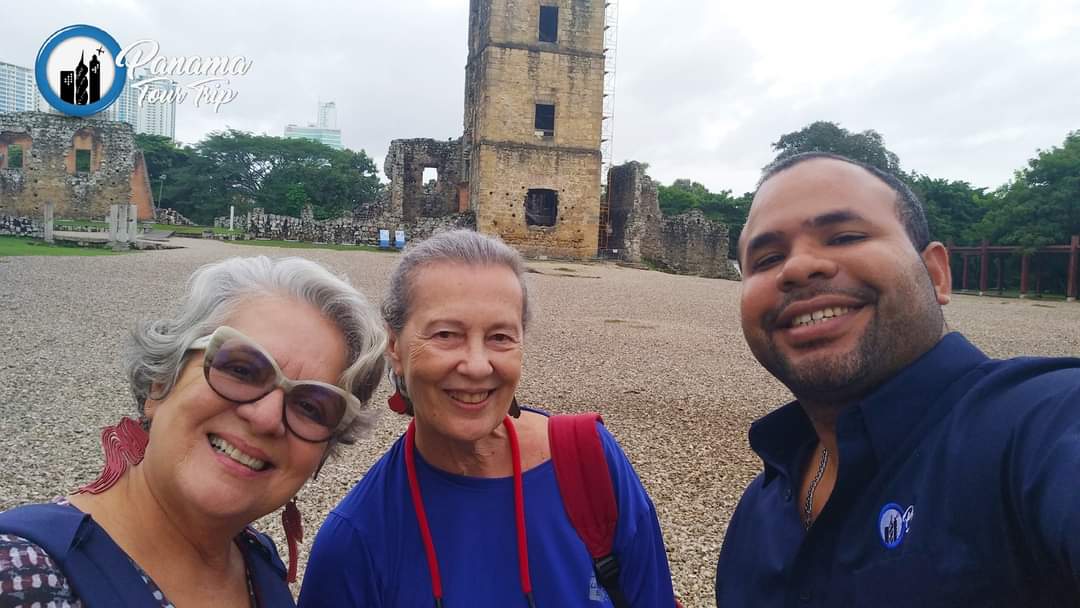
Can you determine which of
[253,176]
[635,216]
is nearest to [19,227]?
[635,216]

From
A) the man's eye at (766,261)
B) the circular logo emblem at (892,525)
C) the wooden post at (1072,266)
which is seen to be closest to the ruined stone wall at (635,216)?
the wooden post at (1072,266)

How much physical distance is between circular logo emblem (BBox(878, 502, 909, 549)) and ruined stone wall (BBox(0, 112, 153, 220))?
35.4 metres

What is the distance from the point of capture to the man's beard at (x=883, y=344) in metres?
1.48

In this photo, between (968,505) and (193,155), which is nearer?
(968,505)

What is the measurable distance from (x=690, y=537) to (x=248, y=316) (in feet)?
10.4

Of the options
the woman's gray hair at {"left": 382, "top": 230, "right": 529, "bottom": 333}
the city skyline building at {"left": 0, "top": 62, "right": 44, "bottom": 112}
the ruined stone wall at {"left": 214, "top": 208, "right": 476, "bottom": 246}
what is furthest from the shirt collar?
the city skyline building at {"left": 0, "top": 62, "right": 44, "bottom": 112}

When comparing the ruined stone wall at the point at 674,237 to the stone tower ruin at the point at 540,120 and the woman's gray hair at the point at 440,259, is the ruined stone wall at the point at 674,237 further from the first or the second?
the woman's gray hair at the point at 440,259

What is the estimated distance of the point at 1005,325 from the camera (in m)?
13.5

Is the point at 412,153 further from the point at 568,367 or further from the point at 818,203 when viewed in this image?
the point at 818,203

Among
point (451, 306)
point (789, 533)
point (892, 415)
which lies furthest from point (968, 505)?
point (451, 306)

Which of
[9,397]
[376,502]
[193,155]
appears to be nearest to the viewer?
[376,502]

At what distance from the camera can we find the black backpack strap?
1102mm

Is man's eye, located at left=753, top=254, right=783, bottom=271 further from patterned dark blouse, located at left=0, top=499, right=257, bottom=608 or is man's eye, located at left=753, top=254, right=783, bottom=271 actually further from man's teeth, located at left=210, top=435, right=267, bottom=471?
patterned dark blouse, located at left=0, top=499, right=257, bottom=608

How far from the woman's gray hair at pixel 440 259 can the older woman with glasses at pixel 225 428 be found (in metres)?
0.16
